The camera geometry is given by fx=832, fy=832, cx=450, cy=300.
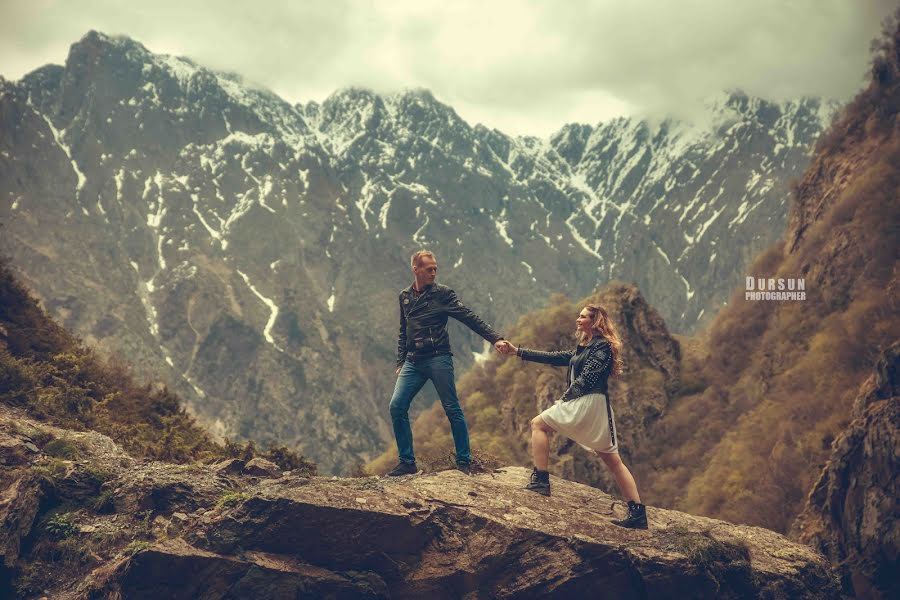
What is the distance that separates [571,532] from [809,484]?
57.4m

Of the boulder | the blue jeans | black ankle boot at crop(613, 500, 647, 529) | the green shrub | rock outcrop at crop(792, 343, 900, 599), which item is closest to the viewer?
the green shrub

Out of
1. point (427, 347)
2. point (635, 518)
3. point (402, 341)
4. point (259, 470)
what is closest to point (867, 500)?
point (635, 518)

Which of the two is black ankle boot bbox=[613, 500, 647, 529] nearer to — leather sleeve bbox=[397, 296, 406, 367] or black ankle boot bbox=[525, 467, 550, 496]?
black ankle boot bbox=[525, 467, 550, 496]

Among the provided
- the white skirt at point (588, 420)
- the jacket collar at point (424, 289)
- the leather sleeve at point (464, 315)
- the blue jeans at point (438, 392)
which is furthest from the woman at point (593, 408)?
the jacket collar at point (424, 289)

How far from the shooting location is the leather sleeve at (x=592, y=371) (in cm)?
1297

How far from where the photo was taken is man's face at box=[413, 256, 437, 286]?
1387cm

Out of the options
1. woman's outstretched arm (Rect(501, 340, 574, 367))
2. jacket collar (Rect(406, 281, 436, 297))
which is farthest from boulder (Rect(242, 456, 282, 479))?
woman's outstretched arm (Rect(501, 340, 574, 367))

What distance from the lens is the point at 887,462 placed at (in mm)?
45719

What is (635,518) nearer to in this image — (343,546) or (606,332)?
(606,332)

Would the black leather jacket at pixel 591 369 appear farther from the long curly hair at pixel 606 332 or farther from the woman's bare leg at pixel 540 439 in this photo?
the woman's bare leg at pixel 540 439

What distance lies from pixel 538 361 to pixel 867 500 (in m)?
40.9

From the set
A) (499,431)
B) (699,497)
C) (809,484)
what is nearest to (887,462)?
(809,484)

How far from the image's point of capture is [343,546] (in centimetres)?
1218

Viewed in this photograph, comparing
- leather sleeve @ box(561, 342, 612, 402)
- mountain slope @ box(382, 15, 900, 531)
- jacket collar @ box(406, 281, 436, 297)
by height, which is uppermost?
mountain slope @ box(382, 15, 900, 531)
